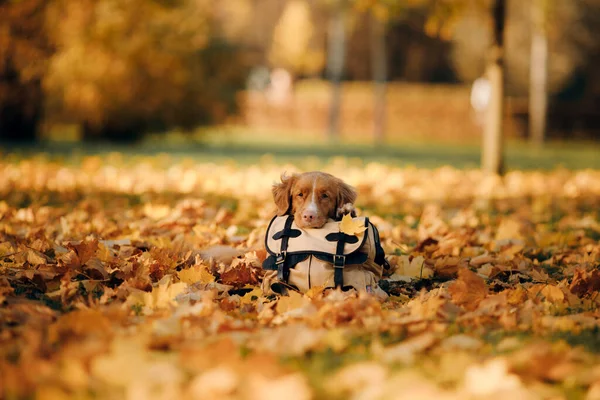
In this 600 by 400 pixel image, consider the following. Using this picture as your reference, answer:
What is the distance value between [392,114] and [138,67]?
21.7m

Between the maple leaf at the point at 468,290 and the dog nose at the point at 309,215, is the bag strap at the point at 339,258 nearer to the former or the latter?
the dog nose at the point at 309,215

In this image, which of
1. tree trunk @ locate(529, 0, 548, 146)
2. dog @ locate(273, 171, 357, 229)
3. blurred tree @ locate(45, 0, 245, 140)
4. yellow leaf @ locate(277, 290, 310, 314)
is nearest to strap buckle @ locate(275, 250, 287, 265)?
dog @ locate(273, 171, 357, 229)

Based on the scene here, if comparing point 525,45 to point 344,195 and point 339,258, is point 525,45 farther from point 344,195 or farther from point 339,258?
point 339,258

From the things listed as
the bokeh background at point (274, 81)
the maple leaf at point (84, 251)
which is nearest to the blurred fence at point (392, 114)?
the bokeh background at point (274, 81)

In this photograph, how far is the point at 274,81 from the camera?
56.9 meters

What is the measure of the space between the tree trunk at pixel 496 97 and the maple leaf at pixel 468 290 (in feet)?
28.8

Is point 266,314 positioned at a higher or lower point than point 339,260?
lower

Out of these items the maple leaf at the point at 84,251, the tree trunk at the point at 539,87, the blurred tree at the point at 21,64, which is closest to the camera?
the maple leaf at the point at 84,251

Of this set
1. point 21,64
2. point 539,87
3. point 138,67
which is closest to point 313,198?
point 21,64

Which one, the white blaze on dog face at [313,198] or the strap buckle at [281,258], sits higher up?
the white blaze on dog face at [313,198]

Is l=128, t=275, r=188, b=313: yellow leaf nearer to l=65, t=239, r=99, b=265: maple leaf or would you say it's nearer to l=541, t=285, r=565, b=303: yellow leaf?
l=65, t=239, r=99, b=265: maple leaf

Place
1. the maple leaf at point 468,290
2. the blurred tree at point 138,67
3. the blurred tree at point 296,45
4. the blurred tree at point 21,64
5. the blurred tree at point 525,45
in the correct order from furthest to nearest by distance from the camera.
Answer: the blurred tree at point 296,45
the blurred tree at point 525,45
the blurred tree at point 138,67
the blurred tree at point 21,64
the maple leaf at point 468,290

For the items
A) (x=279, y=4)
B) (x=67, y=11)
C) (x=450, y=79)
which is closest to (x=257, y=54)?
(x=279, y=4)

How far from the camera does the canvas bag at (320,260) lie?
12.5 feet
